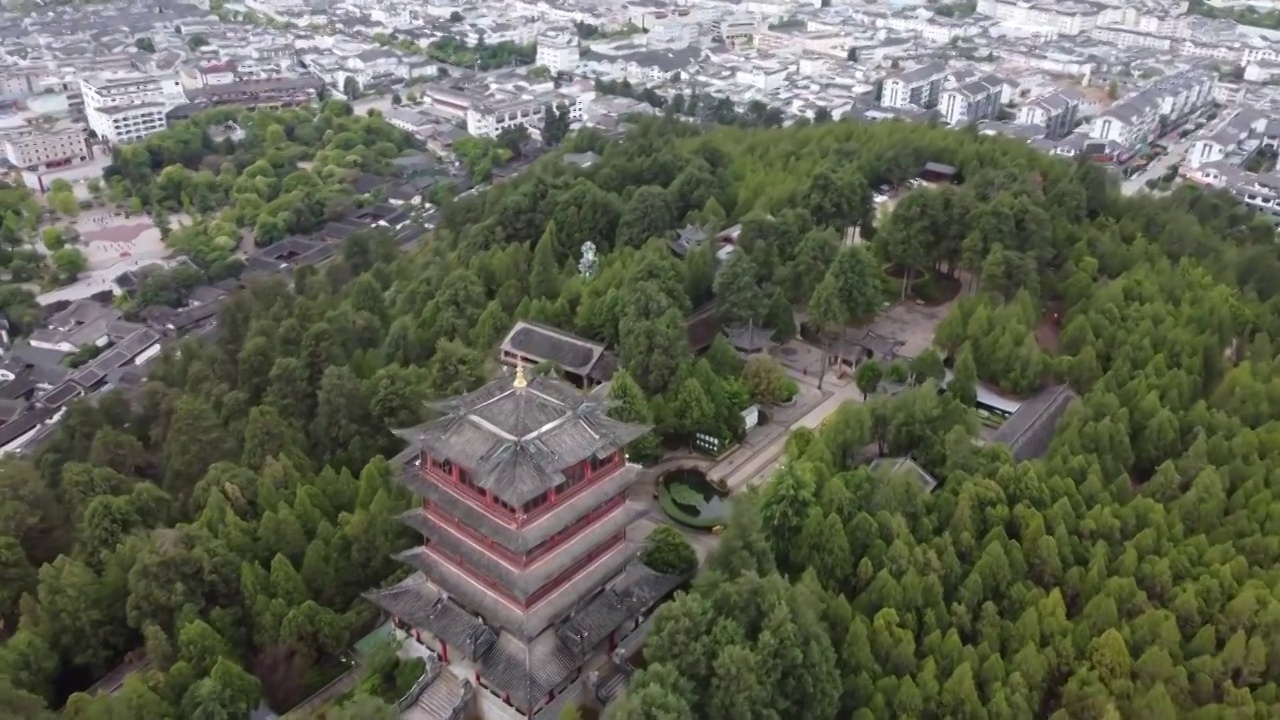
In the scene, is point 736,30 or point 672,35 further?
point 736,30

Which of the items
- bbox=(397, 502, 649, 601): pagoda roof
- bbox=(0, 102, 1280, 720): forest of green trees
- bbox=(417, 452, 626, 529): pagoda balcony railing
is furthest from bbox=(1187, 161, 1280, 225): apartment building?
bbox=(417, 452, 626, 529): pagoda balcony railing

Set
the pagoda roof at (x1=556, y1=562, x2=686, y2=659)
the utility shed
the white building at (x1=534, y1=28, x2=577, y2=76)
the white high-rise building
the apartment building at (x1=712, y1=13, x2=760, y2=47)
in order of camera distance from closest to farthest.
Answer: the pagoda roof at (x1=556, y1=562, x2=686, y2=659) → the utility shed → the white high-rise building → the white building at (x1=534, y1=28, x2=577, y2=76) → the apartment building at (x1=712, y1=13, x2=760, y2=47)

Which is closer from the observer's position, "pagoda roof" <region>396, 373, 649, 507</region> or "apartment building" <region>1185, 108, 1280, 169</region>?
"pagoda roof" <region>396, 373, 649, 507</region>

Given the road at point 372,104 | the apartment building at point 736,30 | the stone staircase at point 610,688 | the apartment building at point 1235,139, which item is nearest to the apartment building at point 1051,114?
the apartment building at point 1235,139

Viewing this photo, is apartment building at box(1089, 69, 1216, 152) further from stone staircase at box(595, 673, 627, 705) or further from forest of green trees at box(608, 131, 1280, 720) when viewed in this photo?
stone staircase at box(595, 673, 627, 705)

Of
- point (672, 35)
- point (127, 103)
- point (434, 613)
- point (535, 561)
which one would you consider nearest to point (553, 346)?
point (434, 613)

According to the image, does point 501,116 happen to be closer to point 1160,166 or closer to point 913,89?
point 913,89

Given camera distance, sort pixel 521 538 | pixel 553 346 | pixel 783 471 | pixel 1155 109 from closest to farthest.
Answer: pixel 521 538, pixel 783 471, pixel 553 346, pixel 1155 109
